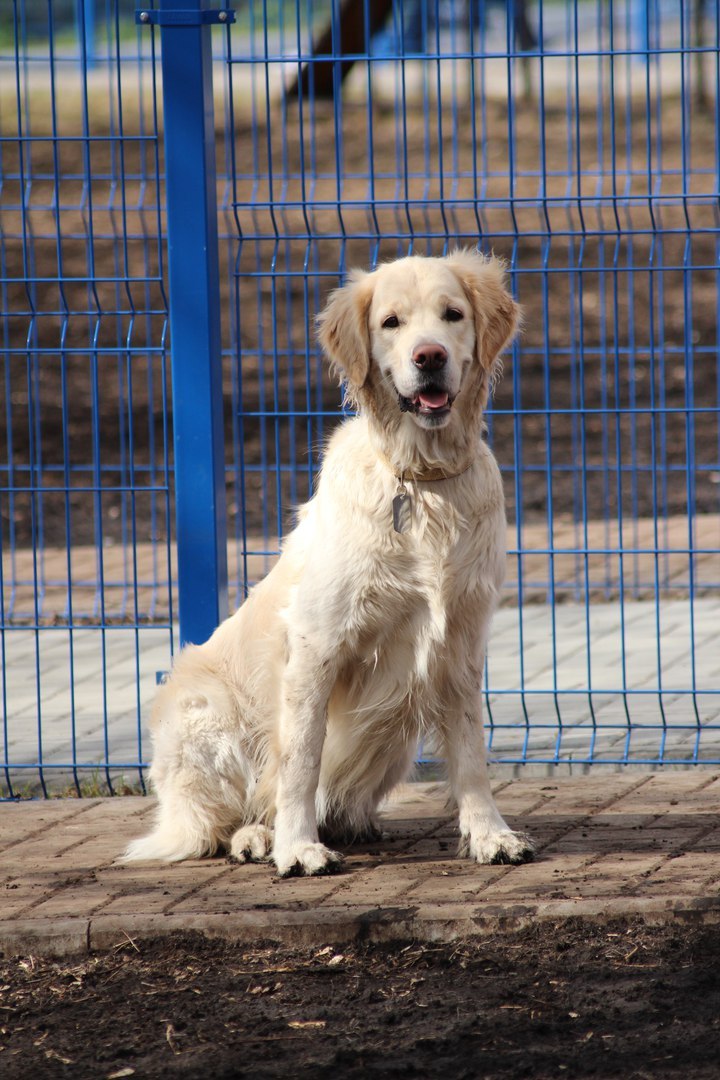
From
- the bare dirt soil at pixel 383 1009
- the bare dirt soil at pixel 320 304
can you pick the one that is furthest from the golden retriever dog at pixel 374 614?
the bare dirt soil at pixel 320 304

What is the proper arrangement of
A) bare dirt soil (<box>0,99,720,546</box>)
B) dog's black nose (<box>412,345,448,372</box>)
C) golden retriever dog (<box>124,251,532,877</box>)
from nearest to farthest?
dog's black nose (<box>412,345,448,372</box>) < golden retriever dog (<box>124,251,532,877</box>) < bare dirt soil (<box>0,99,720,546</box>)

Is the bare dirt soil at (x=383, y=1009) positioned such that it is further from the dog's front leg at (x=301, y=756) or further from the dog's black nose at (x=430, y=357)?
the dog's black nose at (x=430, y=357)

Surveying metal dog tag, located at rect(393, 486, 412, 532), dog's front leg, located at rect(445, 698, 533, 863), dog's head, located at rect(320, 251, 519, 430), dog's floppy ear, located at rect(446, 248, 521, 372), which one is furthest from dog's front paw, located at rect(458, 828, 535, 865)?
dog's floppy ear, located at rect(446, 248, 521, 372)

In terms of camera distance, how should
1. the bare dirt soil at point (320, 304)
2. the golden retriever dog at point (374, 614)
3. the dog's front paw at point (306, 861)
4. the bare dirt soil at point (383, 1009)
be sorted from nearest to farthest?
1. the bare dirt soil at point (383, 1009)
2. the golden retriever dog at point (374, 614)
3. the dog's front paw at point (306, 861)
4. the bare dirt soil at point (320, 304)

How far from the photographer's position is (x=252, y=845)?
4.18 meters

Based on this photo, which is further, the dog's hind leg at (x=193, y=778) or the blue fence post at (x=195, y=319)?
the blue fence post at (x=195, y=319)

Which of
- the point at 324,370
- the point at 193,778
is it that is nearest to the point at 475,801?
the point at 193,778

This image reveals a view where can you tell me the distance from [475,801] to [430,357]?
130 centimetres

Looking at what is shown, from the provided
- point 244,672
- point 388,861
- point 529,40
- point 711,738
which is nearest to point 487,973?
point 388,861

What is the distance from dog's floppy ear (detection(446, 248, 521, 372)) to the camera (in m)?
3.94

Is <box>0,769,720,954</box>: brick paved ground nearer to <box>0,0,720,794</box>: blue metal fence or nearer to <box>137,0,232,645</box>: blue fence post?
<box>0,0,720,794</box>: blue metal fence

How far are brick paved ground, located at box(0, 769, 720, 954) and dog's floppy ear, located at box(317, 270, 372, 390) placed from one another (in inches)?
56.0

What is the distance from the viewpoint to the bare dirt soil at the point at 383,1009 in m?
2.86

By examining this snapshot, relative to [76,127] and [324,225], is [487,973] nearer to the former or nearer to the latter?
[324,225]
